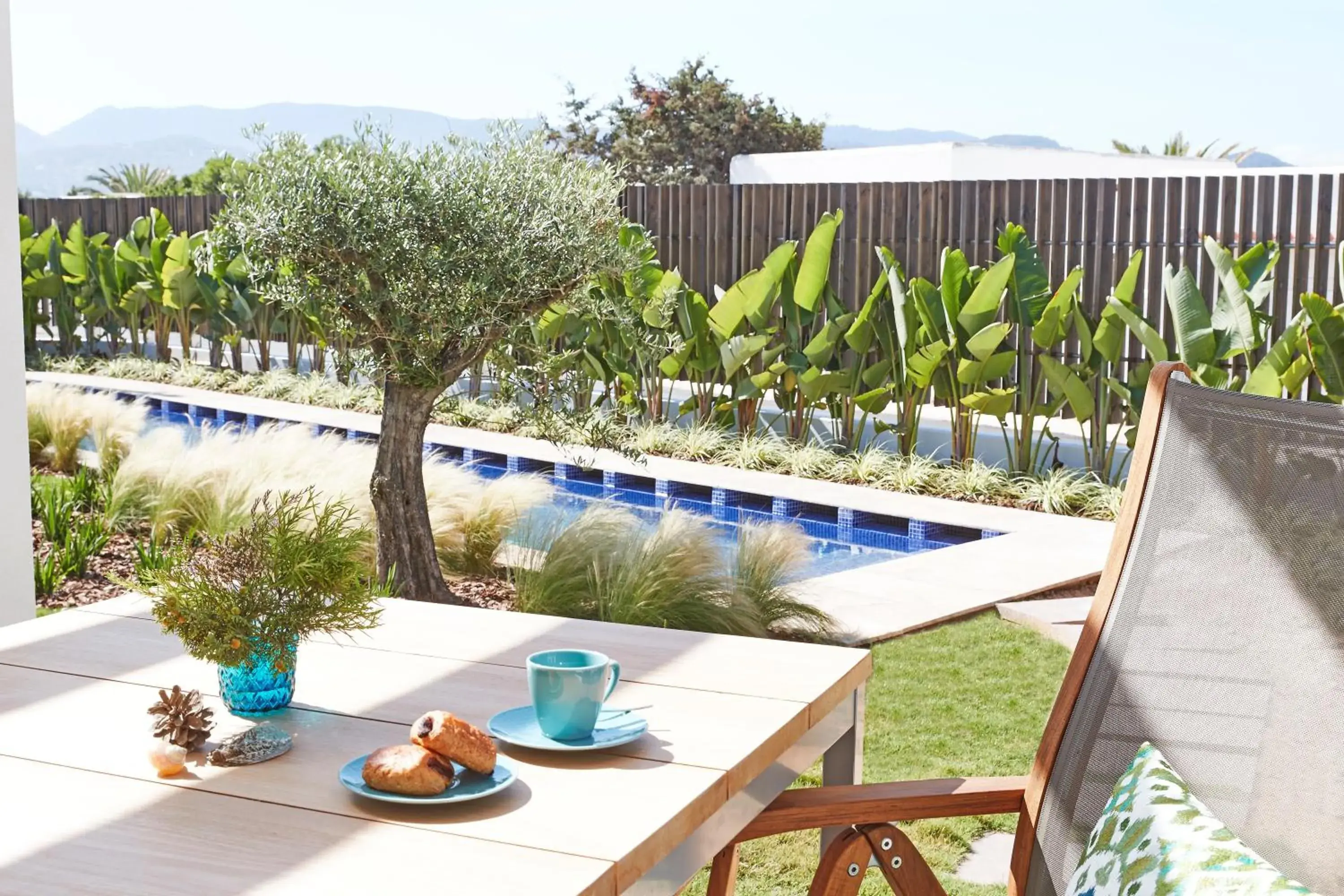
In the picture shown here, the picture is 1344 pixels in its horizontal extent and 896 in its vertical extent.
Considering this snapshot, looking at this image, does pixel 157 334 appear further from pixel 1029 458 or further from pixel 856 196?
pixel 1029 458

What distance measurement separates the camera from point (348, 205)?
4.35 metres

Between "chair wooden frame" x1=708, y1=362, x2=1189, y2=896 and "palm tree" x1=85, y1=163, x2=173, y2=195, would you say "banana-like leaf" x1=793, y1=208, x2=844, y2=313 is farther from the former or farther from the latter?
"palm tree" x1=85, y1=163, x2=173, y2=195

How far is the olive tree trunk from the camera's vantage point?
15.8 feet

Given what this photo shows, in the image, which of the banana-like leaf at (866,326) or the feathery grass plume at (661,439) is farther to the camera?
the feathery grass plume at (661,439)

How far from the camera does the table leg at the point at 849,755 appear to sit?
6.57ft

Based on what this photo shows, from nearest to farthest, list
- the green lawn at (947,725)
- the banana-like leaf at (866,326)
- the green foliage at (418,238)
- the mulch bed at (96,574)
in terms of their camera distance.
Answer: the green lawn at (947,725) < the green foliage at (418,238) < the mulch bed at (96,574) < the banana-like leaf at (866,326)

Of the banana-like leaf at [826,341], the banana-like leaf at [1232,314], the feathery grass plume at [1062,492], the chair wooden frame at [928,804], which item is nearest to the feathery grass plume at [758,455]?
the banana-like leaf at [826,341]

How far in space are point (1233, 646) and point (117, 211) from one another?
685 inches

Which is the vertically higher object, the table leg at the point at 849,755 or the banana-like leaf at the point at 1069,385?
the banana-like leaf at the point at 1069,385

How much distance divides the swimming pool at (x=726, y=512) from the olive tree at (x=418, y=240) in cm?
108

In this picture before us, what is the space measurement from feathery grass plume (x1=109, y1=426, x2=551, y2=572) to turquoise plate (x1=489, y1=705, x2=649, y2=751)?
150 inches

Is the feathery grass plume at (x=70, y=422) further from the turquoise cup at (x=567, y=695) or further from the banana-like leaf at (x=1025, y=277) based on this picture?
the turquoise cup at (x=567, y=695)

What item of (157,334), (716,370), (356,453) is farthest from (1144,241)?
(157,334)

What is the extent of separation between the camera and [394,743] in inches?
63.0
